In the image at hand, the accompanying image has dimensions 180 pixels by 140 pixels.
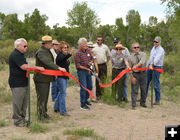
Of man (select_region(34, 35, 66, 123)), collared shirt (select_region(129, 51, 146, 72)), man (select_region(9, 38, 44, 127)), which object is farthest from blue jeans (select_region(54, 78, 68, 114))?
collared shirt (select_region(129, 51, 146, 72))

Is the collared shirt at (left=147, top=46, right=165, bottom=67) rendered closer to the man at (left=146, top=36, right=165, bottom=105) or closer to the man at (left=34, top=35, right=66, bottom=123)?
the man at (left=146, top=36, right=165, bottom=105)

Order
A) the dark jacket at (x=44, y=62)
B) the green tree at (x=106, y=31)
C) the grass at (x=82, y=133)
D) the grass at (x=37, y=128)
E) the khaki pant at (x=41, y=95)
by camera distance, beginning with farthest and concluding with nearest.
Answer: the green tree at (x=106, y=31)
the khaki pant at (x=41, y=95)
the dark jacket at (x=44, y=62)
the grass at (x=37, y=128)
the grass at (x=82, y=133)

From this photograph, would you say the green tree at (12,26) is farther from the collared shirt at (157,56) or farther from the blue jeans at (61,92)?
the blue jeans at (61,92)

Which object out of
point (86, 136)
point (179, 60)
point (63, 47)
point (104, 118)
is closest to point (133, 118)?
point (104, 118)

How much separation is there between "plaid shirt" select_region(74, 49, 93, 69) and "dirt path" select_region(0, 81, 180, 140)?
4.39ft

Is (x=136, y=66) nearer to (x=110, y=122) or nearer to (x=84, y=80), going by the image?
(x=84, y=80)

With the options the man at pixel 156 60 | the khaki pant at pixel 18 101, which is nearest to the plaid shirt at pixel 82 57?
the khaki pant at pixel 18 101

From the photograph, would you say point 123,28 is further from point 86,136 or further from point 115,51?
point 86,136

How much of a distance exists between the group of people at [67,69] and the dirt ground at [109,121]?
289 millimetres

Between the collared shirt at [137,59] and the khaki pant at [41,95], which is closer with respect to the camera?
the khaki pant at [41,95]

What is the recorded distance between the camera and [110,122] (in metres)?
5.37

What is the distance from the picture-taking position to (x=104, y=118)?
5.71 m

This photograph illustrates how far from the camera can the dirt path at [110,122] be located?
14.4ft

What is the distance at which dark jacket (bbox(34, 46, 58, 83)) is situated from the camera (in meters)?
4.90
